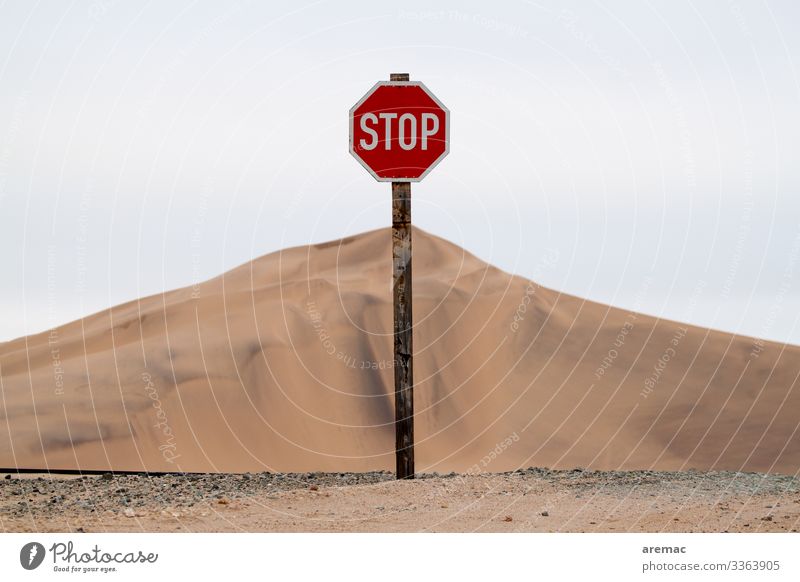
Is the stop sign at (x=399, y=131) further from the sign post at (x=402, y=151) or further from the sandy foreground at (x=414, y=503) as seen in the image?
the sandy foreground at (x=414, y=503)

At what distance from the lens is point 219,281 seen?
2936 centimetres

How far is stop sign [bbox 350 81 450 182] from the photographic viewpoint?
502 inches

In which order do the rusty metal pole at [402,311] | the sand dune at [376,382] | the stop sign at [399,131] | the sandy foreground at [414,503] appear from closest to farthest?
the sandy foreground at [414,503] < the stop sign at [399,131] < the rusty metal pole at [402,311] < the sand dune at [376,382]

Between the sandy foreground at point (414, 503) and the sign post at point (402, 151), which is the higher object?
the sign post at point (402, 151)

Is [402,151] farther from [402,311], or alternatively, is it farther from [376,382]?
[376,382]

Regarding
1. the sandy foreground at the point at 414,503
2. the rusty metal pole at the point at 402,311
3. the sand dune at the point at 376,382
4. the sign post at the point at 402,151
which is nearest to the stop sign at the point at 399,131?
the sign post at the point at 402,151

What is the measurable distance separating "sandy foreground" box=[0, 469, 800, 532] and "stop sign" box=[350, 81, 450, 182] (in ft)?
13.8

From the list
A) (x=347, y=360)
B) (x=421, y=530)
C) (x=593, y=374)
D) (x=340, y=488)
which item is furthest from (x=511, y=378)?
Result: (x=421, y=530)

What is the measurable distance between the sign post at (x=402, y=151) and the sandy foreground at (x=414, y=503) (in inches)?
58.1

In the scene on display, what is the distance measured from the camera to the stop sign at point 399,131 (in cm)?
1274

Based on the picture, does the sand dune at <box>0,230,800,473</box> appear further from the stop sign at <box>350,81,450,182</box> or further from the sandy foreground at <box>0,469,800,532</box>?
the stop sign at <box>350,81,450,182</box>

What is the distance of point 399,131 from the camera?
1288 centimetres

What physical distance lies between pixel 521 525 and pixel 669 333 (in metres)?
17.9

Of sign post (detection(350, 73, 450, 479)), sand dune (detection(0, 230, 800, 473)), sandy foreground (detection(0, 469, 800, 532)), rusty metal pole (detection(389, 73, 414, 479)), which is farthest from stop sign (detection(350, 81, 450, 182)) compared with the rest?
sand dune (detection(0, 230, 800, 473))
